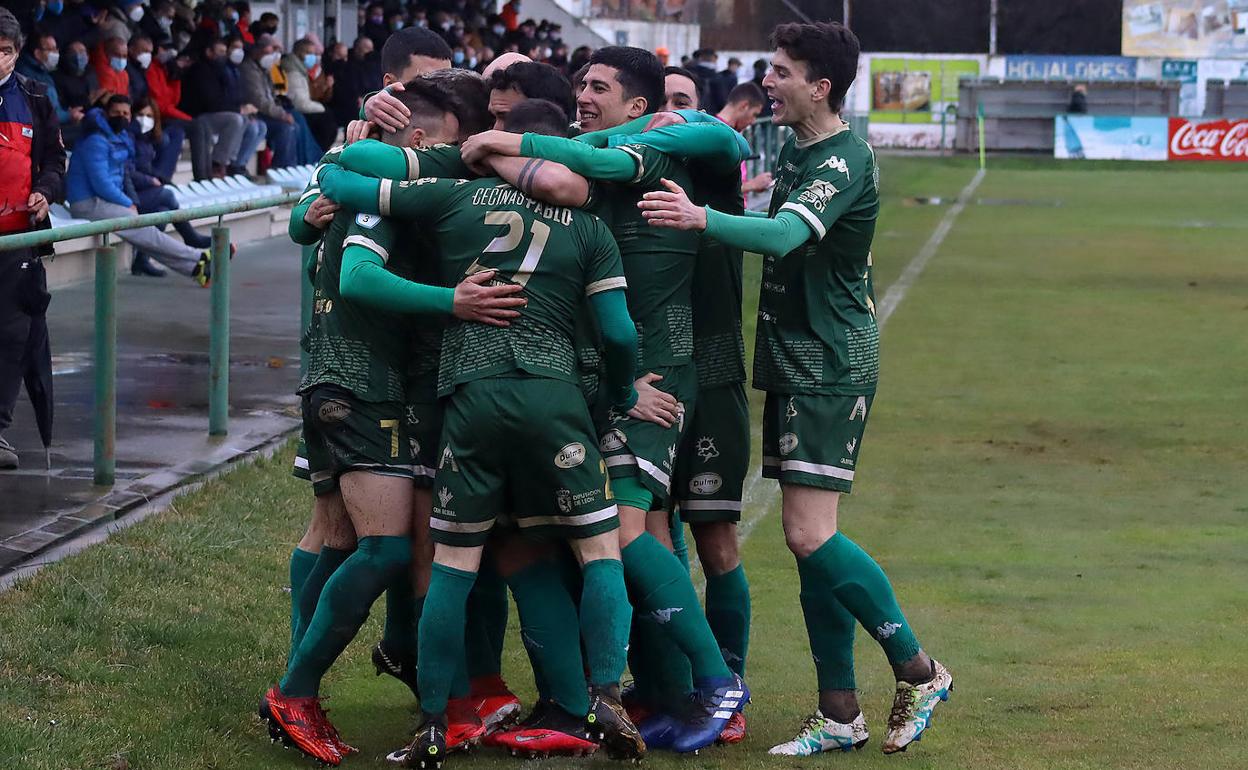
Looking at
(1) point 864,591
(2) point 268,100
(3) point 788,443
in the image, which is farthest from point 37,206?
(2) point 268,100

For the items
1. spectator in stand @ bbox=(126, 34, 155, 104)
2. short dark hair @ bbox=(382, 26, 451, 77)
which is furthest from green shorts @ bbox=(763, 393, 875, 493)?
spectator in stand @ bbox=(126, 34, 155, 104)

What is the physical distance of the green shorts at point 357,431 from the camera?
191 inches

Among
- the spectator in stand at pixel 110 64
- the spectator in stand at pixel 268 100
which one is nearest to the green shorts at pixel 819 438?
the spectator in stand at pixel 110 64

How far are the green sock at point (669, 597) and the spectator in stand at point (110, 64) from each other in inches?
488

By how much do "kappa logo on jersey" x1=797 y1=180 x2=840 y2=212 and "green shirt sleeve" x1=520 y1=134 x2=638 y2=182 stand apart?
1.62 feet

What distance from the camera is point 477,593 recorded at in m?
5.25

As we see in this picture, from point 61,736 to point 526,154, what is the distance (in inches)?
77.0

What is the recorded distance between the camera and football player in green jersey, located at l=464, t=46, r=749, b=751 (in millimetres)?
4934

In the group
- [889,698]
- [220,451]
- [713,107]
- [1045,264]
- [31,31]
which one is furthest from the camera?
[713,107]

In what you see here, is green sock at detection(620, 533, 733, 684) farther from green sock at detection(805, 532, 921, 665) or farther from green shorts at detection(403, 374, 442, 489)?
green shorts at detection(403, 374, 442, 489)

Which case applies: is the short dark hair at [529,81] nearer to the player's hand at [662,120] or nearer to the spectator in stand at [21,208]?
the player's hand at [662,120]

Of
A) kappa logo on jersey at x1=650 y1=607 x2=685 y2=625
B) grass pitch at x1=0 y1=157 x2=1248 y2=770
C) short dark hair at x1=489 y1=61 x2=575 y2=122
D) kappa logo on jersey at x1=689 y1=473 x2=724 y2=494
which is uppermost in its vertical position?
short dark hair at x1=489 y1=61 x2=575 y2=122

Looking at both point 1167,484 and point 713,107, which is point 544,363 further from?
point 713,107

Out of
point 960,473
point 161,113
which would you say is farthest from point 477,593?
point 161,113
